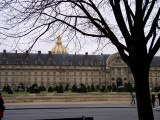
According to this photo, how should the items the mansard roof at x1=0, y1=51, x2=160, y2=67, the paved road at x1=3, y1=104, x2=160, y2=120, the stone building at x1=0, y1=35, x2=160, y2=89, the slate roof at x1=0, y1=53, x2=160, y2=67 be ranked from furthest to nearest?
the slate roof at x1=0, y1=53, x2=160, y2=67, the mansard roof at x1=0, y1=51, x2=160, y2=67, the stone building at x1=0, y1=35, x2=160, y2=89, the paved road at x1=3, y1=104, x2=160, y2=120

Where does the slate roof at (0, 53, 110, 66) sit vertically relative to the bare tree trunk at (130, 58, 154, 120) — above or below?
above

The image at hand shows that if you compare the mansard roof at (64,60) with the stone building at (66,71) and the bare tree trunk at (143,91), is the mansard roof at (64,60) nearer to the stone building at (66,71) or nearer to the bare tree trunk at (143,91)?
the stone building at (66,71)

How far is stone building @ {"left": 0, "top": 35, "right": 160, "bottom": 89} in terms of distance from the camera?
72.1m

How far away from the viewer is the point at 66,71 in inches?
3009

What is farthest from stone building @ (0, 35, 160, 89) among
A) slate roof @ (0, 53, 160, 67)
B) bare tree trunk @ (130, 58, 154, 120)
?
bare tree trunk @ (130, 58, 154, 120)

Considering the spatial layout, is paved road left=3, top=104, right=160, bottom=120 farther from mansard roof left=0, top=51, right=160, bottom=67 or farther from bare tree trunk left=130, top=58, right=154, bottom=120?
mansard roof left=0, top=51, right=160, bottom=67

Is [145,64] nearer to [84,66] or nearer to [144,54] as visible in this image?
[144,54]

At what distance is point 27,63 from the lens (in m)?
73.8

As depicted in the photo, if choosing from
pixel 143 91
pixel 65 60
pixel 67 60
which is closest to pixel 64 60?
pixel 65 60

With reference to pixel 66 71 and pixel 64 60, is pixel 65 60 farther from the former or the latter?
pixel 66 71

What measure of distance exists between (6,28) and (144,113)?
167 inches

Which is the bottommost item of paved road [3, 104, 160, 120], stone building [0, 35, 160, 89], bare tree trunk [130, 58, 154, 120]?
paved road [3, 104, 160, 120]

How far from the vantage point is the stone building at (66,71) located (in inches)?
2840

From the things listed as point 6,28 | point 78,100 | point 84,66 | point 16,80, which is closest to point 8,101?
point 78,100
